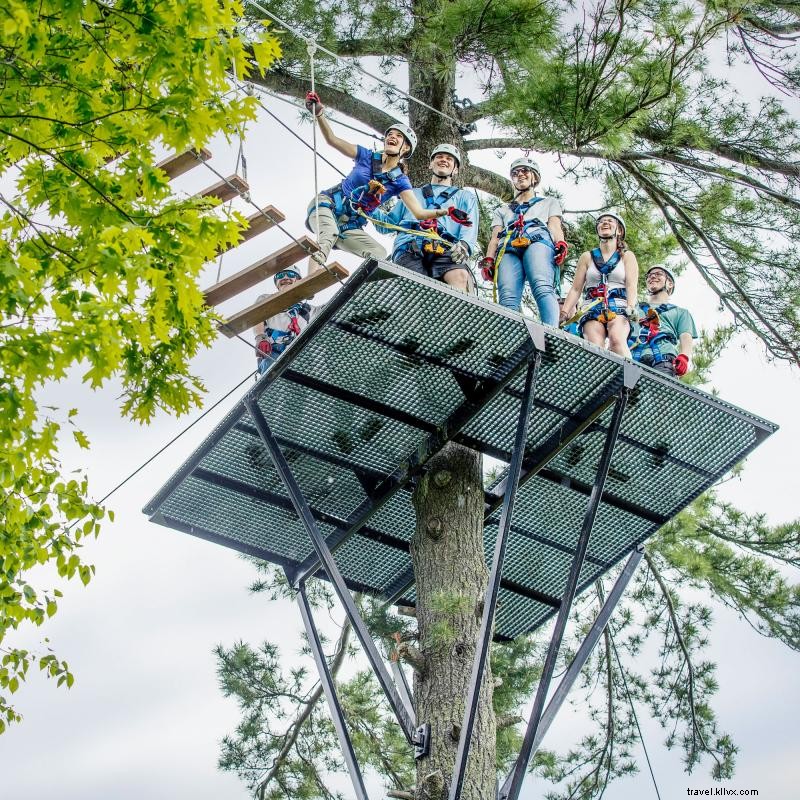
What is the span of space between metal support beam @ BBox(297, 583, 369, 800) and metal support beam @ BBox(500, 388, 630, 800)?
31.1 inches

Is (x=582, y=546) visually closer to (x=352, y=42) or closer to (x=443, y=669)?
(x=443, y=669)

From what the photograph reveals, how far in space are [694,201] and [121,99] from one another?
6544 millimetres

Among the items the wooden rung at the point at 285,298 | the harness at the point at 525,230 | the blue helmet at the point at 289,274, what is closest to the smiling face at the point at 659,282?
the harness at the point at 525,230

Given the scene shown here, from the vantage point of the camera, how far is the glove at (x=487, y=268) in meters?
8.19

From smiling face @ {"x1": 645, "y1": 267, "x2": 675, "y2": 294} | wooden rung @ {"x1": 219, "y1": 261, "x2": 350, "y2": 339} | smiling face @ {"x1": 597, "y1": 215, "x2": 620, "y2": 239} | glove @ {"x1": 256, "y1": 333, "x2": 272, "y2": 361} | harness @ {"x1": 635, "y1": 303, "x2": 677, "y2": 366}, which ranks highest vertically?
smiling face @ {"x1": 645, "y1": 267, "x2": 675, "y2": 294}

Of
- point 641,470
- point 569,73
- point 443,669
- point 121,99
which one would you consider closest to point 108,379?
point 121,99

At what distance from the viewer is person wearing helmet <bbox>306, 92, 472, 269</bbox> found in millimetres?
8406

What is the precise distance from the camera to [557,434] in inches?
300

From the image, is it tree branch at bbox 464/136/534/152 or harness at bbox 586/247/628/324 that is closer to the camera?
harness at bbox 586/247/628/324

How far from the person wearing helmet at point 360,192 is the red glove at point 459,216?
1.10ft

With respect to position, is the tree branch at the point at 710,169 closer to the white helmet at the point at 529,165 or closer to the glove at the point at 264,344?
the white helmet at the point at 529,165

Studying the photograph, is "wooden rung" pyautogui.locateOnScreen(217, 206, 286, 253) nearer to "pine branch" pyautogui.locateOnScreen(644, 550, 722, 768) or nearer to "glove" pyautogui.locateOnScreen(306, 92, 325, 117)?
"glove" pyautogui.locateOnScreen(306, 92, 325, 117)

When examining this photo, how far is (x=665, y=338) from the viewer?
8547 millimetres

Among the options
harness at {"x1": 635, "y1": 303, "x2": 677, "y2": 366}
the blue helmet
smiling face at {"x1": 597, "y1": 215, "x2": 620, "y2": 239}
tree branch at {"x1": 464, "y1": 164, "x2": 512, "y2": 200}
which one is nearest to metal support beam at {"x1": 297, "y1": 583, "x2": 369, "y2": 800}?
Result: the blue helmet
